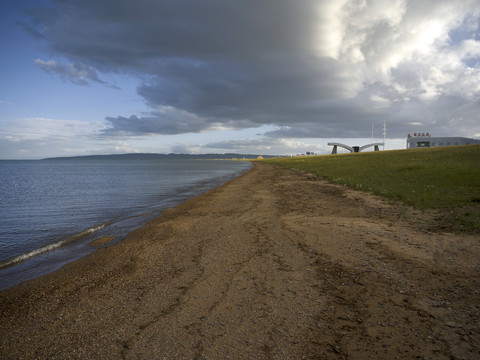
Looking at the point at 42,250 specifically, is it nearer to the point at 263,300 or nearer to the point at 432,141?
the point at 263,300

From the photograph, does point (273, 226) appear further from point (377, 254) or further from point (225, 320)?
point (225, 320)

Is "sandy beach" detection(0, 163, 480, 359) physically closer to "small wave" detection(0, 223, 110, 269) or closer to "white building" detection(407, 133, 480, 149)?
"small wave" detection(0, 223, 110, 269)

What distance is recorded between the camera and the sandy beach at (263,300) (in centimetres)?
414

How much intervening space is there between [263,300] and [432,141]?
353 feet

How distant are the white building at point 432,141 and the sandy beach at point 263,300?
9934 centimetres

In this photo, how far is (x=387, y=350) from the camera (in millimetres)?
3918

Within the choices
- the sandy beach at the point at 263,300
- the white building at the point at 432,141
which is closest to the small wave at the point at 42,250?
the sandy beach at the point at 263,300

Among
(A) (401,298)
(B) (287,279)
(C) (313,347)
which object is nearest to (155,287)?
(B) (287,279)

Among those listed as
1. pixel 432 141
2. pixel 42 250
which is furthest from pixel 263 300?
pixel 432 141

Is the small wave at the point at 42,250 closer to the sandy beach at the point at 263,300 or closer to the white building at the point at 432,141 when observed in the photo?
the sandy beach at the point at 263,300

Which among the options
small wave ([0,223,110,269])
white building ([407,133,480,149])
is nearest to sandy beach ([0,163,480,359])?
small wave ([0,223,110,269])

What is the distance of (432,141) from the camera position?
88312mm

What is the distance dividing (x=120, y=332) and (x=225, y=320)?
1.93 meters

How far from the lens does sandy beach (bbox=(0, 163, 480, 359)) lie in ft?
13.6
